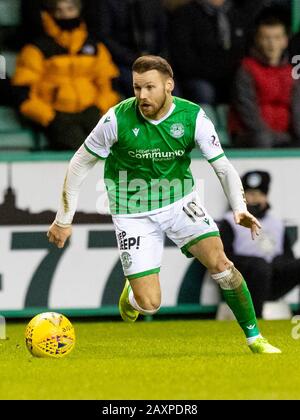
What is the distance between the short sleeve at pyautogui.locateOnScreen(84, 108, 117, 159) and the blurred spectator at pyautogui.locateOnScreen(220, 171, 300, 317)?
11.3 feet

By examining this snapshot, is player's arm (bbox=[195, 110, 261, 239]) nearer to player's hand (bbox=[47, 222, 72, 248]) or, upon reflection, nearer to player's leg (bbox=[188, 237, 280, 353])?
player's leg (bbox=[188, 237, 280, 353])

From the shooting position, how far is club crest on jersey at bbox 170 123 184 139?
9.09m

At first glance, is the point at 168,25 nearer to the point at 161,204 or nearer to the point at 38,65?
the point at 38,65

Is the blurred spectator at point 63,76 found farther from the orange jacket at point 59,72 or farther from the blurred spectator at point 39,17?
the blurred spectator at point 39,17

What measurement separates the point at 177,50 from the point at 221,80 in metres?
0.58

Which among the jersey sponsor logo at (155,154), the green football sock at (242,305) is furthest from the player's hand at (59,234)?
the green football sock at (242,305)

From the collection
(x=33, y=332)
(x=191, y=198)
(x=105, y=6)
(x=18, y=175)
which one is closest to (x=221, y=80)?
(x=105, y=6)

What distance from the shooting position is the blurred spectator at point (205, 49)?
13445 mm

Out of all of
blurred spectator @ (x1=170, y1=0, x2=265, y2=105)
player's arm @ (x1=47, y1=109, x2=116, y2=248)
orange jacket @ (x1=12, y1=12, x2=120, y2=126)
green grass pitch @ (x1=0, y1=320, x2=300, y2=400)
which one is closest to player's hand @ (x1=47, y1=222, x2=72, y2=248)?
player's arm @ (x1=47, y1=109, x2=116, y2=248)

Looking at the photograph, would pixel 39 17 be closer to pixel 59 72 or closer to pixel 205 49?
pixel 59 72

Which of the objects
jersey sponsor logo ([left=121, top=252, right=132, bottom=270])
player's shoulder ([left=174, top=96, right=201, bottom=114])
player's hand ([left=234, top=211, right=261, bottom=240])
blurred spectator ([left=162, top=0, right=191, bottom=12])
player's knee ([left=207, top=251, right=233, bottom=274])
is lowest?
jersey sponsor logo ([left=121, top=252, right=132, bottom=270])

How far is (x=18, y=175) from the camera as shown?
1228cm

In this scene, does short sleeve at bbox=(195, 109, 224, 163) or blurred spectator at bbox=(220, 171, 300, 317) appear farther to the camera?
Result: blurred spectator at bbox=(220, 171, 300, 317)

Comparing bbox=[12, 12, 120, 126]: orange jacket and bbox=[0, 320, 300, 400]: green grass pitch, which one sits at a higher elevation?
bbox=[12, 12, 120, 126]: orange jacket
